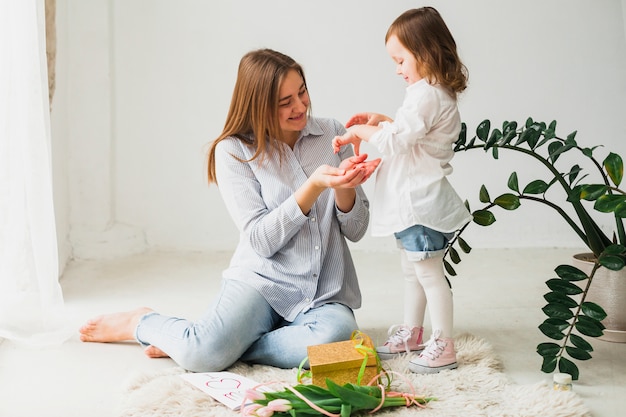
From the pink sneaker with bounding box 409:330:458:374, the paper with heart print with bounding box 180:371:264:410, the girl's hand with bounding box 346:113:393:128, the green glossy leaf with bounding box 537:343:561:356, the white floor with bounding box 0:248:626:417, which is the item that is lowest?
the white floor with bounding box 0:248:626:417

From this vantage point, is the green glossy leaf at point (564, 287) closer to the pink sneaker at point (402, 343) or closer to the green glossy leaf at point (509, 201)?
the green glossy leaf at point (509, 201)

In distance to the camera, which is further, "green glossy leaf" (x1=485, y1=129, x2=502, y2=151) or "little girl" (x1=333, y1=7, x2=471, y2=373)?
"green glossy leaf" (x1=485, y1=129, x2=502, y2=151)

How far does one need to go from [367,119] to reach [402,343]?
2.12 feet

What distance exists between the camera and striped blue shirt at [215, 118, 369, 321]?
2.10 m

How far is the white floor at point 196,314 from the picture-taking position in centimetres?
187

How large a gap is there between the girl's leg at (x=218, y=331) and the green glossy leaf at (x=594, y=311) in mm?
820

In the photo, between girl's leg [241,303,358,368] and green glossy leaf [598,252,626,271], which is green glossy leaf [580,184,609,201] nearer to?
green glossy leaf [598,252,626,271]

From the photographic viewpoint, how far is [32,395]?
6.15 feet

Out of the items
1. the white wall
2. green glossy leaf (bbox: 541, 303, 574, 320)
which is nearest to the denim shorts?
green glossy leaf (bbox: 541, 303, 574, 320)

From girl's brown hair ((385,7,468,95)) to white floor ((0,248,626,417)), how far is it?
0.78m

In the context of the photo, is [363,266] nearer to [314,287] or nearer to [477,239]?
[477,239]

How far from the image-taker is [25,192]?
220cm

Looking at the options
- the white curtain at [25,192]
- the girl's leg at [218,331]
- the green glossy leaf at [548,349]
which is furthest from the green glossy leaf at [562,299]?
the white curtain at [25,192]

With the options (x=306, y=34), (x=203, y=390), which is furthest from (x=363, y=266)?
(x=203, y=390)
